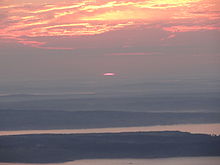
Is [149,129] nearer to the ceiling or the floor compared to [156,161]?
nearer to the floor

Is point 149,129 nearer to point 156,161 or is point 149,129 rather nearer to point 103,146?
point 103,146

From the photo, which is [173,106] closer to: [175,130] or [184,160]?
[175,130]

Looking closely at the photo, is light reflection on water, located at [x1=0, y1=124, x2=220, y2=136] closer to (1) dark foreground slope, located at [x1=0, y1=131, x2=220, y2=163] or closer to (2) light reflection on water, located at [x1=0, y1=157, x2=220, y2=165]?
(1) dark foreground slope, located at [x1=0, y1=131, x2=220, y2=163]

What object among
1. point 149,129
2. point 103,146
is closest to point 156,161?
point 103,146

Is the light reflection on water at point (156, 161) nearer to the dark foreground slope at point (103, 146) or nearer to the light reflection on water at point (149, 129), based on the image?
the dark foreground slope at point (103, 146)

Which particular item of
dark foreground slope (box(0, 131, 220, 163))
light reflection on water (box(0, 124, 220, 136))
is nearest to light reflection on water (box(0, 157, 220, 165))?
dark foreground slope (box(0, 131, 220, 163))

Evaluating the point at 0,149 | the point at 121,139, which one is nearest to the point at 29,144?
the point at 0,149

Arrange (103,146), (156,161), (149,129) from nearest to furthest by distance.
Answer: (156,161) → (103,146) → (149,129)

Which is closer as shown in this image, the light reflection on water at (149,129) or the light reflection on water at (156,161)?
the light reflection on water at (156,161)

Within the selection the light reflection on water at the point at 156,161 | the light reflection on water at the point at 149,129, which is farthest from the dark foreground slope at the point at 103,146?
the light reflection on water at the point at 149,129

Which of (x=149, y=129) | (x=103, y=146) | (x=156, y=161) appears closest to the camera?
(x=156, y=161)
